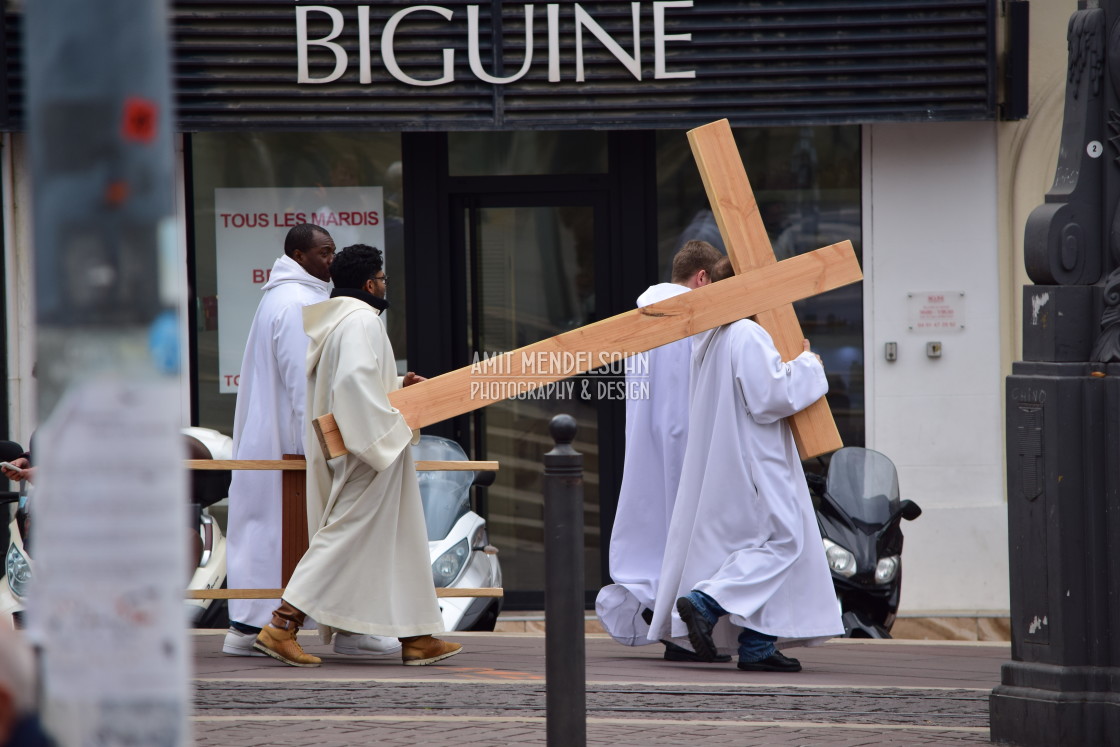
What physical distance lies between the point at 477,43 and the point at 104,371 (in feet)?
27.8

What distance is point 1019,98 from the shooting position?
1002 cm

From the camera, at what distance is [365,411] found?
250 inches

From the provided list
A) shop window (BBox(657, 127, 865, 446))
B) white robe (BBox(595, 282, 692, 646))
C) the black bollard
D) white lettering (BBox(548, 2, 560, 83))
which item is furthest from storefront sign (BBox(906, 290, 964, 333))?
the black bollard

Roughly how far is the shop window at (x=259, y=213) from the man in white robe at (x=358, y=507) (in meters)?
3.75

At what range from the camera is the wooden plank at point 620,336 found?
6.25m

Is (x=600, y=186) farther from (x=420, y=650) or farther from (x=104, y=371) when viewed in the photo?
(x=104, y=371)

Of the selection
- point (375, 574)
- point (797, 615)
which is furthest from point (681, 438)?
point (375, 574)

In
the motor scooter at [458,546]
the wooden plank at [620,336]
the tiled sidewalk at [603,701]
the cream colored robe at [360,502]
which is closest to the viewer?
the tiled sidewalk at [603,701]

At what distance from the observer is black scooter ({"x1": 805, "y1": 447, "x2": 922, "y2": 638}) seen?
7.92 m

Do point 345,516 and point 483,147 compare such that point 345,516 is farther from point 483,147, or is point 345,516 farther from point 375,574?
point 483,147

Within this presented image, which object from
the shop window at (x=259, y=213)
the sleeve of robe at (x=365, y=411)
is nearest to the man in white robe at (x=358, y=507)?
the sleeve of robe at (x=365, y=411)

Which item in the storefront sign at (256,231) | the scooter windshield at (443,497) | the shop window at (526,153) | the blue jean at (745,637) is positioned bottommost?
the blue jean at (745,637)

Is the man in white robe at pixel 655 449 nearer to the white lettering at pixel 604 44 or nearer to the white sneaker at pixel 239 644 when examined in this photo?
the white sneaker at pixel 239 644

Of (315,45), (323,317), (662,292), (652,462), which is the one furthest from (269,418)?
(315,45)
